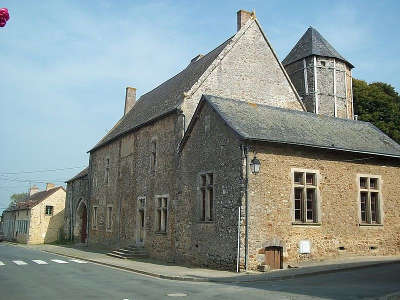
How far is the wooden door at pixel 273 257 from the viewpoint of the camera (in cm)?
1448

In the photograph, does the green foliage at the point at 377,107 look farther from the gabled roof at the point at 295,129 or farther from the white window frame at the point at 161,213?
the white window frame at the point at 161,213

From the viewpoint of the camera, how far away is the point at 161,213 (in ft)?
66.3

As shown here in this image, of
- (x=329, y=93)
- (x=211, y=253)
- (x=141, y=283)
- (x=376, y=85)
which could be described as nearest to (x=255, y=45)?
(x=329, y=93)

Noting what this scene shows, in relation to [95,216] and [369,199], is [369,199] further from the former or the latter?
[95,216]

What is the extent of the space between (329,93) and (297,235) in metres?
15.2

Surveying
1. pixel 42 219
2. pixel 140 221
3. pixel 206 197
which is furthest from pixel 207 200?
pixel 42 219

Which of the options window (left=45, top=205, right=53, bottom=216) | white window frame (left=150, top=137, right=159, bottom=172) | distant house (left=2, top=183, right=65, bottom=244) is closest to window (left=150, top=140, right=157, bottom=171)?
white window frame (left=150, top=137, right=159, bottom=172)

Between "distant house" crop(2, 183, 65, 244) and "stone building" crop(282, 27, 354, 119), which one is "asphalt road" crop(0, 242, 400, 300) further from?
"distant house" crop(2, 183, 65, 244)

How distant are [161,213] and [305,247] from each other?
778cm

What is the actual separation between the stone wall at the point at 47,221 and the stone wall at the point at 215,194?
28.2m

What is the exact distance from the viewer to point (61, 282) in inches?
447

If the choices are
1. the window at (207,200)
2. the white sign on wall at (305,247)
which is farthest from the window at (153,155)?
the white sign on wall at (305,247)

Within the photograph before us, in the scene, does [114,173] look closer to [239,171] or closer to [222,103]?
[222,103]

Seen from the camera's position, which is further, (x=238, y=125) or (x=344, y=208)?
(x=344, y=208)
